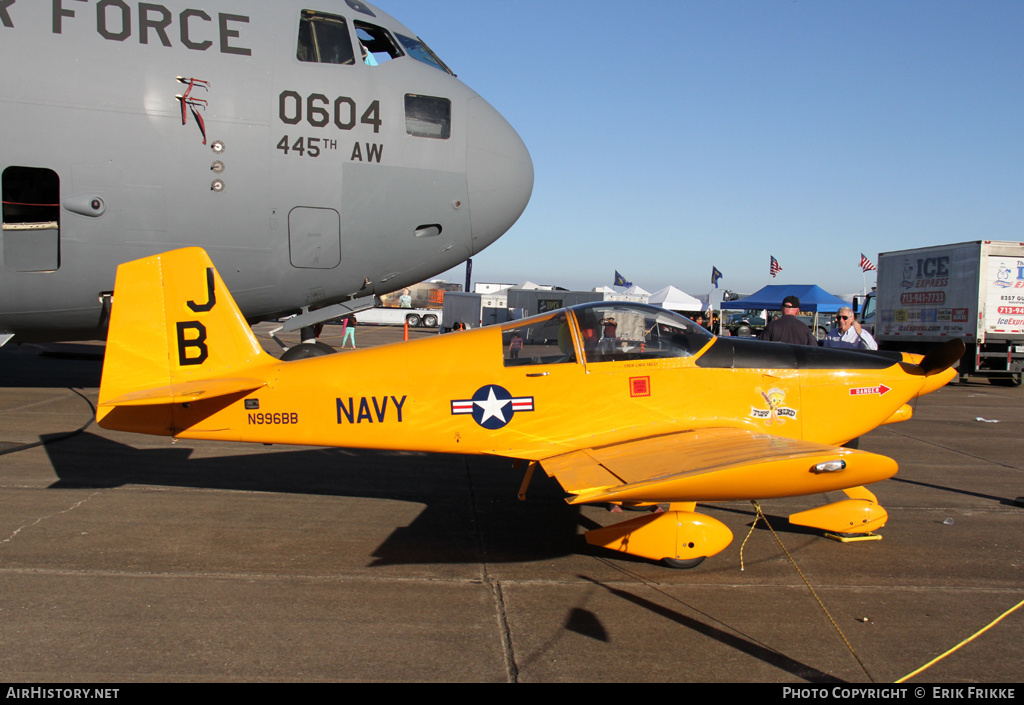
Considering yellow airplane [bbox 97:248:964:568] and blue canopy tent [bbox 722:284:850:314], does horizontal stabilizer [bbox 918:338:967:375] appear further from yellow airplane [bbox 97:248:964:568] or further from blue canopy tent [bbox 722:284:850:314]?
blue canopy tent [bbox 722:284:850:314]

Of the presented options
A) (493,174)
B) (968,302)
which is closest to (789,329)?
(493,174)

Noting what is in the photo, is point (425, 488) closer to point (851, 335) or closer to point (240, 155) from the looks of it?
point (240, 155)

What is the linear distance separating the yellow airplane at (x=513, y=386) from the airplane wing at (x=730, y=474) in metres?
0.44

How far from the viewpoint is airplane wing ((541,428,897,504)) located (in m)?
4.27

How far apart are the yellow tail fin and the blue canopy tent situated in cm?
3273

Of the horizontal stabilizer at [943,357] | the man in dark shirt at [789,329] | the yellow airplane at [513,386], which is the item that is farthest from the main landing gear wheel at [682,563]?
the man in dark shirt at [789,329]

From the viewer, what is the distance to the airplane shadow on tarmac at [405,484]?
213 inches

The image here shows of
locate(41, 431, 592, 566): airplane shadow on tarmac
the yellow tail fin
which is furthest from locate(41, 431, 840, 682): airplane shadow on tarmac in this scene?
the yellow tail fin

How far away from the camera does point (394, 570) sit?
191 inches

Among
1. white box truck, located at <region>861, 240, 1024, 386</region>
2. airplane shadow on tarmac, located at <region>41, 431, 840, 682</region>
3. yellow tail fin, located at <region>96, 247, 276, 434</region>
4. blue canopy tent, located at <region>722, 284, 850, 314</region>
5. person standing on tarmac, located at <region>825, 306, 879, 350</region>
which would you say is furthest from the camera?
blue canopy tent, located at <region>722, 284, 850, 314</region>

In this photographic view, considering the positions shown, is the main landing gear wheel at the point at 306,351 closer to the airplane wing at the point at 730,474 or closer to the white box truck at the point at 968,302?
the airplane wing at the point at 730,474

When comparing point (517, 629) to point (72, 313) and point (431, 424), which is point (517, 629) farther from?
point (72, 313)

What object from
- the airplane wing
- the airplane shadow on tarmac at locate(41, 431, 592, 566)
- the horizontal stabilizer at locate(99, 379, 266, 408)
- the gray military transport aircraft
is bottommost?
the airplane shadow on tarmac at locate(41, 431, 592, 566)

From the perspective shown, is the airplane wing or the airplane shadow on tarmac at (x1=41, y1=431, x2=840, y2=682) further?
the airplane shadow on tarmac at (x1=41, y1=431, x2=840, y2=682)
